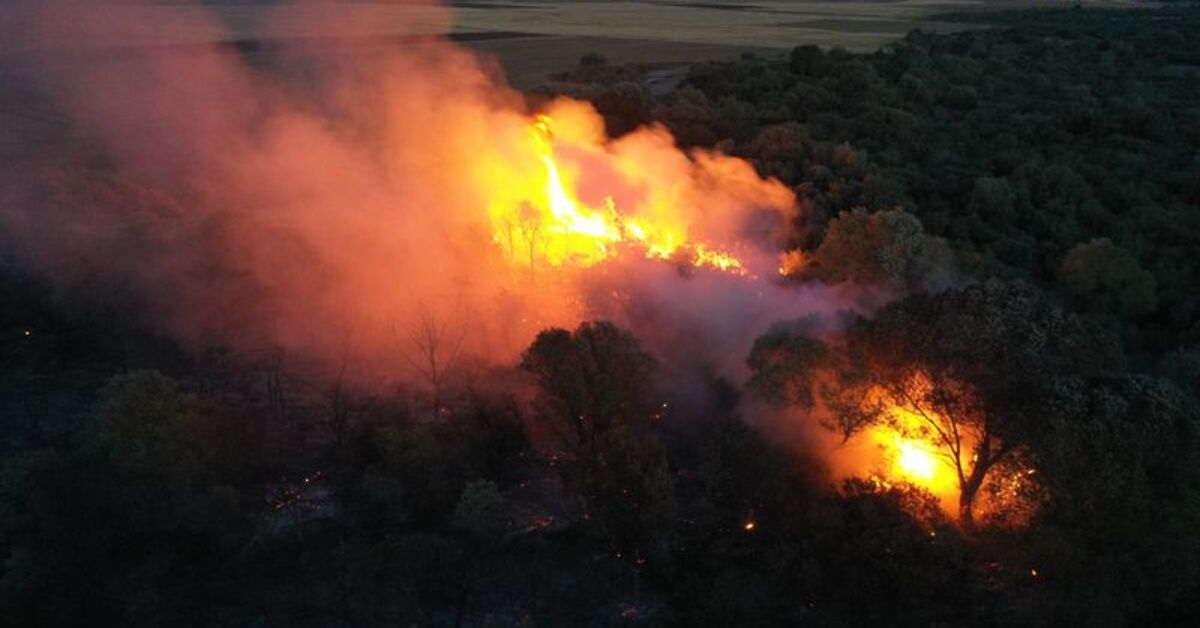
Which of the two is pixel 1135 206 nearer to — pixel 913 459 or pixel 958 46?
pixel 913 459

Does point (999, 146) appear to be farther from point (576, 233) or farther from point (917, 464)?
point (917, 464)

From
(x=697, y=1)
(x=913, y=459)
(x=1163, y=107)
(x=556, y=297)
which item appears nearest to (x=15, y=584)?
(x=556, y=297)

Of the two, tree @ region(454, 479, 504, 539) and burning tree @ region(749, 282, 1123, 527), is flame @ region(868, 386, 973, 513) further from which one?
tree @ region(454, 479, 504, 539)

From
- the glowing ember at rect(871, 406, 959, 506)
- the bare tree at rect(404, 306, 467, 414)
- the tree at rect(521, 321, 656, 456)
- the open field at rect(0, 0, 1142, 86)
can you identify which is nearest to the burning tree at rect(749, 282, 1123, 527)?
the glowing ember at rect(871, 406, 959, 506)

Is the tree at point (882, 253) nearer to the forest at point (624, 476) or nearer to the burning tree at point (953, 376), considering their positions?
the forest at point (624, 476)

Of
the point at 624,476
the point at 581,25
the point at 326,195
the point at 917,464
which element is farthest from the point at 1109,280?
the point at 581,25

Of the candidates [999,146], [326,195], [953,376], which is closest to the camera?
[953,376]
